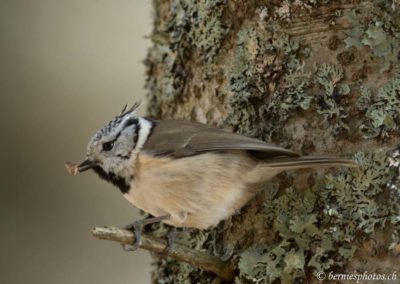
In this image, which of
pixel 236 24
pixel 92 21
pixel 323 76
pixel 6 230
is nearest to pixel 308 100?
pixel 323 76

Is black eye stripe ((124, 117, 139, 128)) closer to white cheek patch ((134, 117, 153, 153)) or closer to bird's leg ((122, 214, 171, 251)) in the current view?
white cheek patch ((134, 117, 153, 153))

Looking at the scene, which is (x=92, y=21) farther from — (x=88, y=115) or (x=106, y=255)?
(x=106, y=255)

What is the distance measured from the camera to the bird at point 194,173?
3.02m

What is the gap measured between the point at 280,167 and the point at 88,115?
8.34 feet

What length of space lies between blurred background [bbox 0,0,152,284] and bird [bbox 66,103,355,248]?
1.76 m

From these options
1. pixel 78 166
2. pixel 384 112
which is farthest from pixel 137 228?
pixel 384 112

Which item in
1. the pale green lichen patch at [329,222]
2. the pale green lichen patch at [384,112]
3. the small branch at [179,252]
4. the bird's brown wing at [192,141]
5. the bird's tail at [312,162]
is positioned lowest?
the small branch at [179,252]

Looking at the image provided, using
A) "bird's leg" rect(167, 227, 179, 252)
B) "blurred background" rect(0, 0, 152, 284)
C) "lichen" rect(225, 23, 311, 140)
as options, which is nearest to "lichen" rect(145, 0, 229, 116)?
"lichen" rect(225, 23, 311, 140)

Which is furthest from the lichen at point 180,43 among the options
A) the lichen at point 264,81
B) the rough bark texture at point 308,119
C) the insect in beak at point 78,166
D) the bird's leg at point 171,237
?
the bird's leg at point 171,237

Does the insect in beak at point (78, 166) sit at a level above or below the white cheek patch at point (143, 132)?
below

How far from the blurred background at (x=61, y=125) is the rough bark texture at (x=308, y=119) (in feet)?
5.91

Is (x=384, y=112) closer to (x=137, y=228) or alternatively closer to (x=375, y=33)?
(x=375, y=33)

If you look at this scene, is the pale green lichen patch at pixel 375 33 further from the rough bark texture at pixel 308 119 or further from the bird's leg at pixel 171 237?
the bird's leg at pixel 171 237

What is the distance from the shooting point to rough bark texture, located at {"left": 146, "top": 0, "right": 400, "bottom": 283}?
8.84ft
